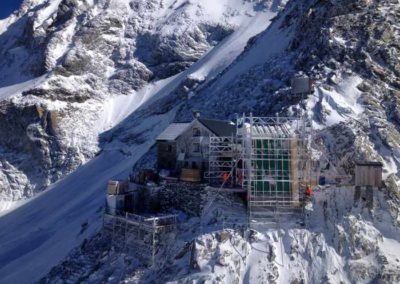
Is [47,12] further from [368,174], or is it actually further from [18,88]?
[368,174]

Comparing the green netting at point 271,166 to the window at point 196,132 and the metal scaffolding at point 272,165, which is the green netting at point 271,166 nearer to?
the metal scaffolding at point 272,165

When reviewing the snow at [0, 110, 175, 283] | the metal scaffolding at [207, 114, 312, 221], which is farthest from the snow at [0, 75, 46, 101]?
the metal scaffolding at [207, 114, 312, 221]

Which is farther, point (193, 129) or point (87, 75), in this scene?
point (87, 75)

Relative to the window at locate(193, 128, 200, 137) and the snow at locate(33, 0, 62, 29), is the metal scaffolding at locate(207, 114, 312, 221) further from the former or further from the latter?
the snow at locate(33, 0, 62, 29)

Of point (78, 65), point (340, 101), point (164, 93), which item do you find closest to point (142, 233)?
point (340, 101)

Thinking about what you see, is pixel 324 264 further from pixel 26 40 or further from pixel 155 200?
pixel 26 40

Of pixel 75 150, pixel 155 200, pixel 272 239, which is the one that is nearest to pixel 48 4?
pixel 75 150
